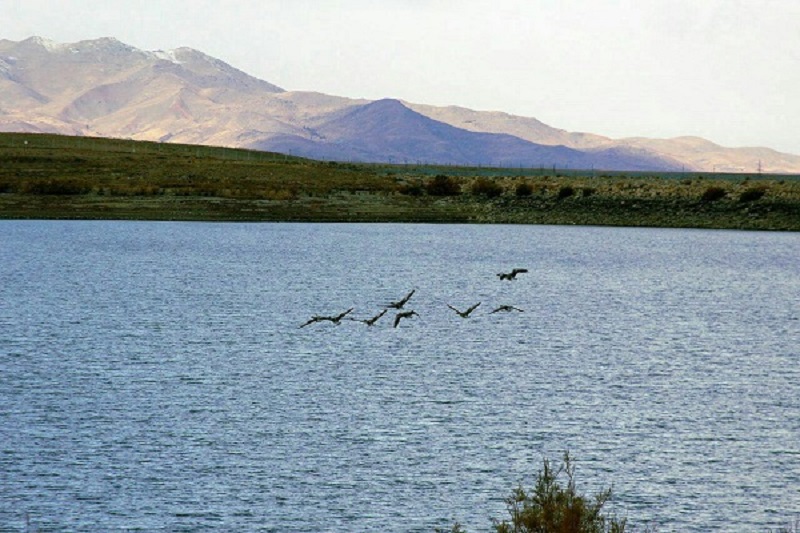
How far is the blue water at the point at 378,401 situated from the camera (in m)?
22.5

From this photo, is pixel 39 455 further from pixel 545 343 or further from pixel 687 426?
pixel 545 343

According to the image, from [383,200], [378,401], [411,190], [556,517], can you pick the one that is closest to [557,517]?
[556,517]

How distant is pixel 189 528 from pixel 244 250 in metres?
74.5

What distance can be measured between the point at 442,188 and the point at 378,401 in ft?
330

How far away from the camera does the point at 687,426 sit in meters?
29.5

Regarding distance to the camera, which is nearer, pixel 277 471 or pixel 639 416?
pixel 277 471

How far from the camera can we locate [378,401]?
32125 millimetres

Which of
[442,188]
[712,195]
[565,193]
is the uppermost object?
[712,195]

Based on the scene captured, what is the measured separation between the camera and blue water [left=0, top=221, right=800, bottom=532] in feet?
74.0

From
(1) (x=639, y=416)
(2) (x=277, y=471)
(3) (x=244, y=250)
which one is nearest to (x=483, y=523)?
(2) (x=277, y=471)

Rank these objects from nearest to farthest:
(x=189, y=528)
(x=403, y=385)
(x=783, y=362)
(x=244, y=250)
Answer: (x=189, y=528), (x=403, y=385), (x=783, y=362), (x=244, y=250)

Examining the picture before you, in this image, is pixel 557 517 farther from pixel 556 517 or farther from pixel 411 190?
pixel 411 190

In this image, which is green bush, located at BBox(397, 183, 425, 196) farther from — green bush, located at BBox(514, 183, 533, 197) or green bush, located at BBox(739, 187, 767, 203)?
green bush, located at BBox(739, 187, 767, 203)

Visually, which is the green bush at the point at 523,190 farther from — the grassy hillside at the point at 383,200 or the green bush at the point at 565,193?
the green bush at the point at 565,193
